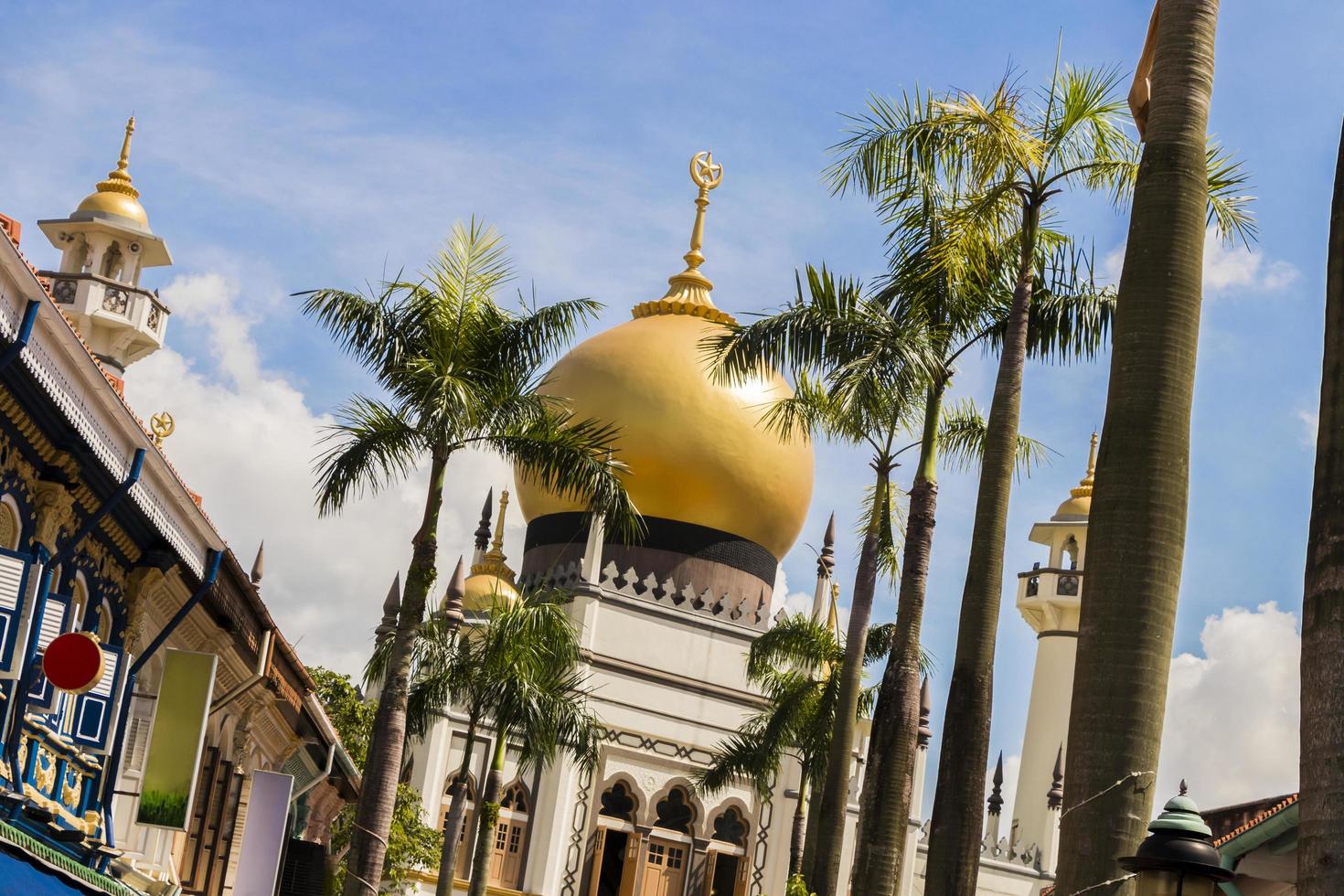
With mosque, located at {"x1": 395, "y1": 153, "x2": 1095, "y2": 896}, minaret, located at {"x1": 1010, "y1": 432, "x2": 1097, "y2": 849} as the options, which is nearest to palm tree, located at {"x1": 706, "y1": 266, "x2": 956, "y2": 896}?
mosque, located at {"x1": 395, "y1": 153, "x2": 1095, "y2": 896}

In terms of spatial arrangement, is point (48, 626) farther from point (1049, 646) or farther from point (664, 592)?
point (1049, 646)

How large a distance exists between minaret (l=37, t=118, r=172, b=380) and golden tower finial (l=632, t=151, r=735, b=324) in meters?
13.0

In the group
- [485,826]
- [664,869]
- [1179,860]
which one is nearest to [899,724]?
[1179,860]

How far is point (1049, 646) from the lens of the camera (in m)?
52.4

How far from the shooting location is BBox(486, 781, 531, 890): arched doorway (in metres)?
37.2

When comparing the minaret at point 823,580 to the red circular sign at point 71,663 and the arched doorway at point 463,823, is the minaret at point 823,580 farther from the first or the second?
the red circular sign at point 71,663

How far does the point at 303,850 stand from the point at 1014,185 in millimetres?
16027

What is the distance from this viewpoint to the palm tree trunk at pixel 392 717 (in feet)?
58.6

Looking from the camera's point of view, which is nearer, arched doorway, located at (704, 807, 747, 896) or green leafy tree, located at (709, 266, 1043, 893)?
green leafy tree, located at (709, 266, 1043, 893)

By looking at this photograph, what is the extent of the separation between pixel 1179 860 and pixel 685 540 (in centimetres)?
3517

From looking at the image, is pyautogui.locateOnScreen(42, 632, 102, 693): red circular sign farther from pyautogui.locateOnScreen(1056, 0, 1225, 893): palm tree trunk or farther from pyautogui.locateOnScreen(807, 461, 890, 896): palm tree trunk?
pyautogui.locateOnScreen(807, 461, 890, 896): palm tree trunk

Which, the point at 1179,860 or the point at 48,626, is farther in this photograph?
the point at 48,626

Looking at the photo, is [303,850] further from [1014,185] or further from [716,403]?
[716,403]

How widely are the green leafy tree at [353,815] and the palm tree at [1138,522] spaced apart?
83.2 ft
